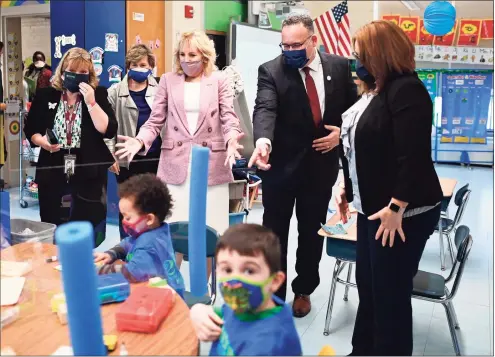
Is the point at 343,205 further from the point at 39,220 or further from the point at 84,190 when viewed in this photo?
the point at 39,220

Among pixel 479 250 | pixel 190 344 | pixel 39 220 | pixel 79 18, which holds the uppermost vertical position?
pixel 79 18

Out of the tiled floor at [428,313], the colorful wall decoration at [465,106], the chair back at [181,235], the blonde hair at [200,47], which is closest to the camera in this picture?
the chair back at [181,235]

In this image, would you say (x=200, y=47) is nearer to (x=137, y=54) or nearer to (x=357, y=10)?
(x=137, y=54)

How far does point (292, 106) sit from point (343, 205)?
68cm

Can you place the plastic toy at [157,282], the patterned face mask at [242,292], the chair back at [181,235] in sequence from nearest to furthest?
the patterned face mask at [242,292] < the plastic toy at [157,282] < the chair back at [181,235]

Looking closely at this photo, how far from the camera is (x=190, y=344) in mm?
1316

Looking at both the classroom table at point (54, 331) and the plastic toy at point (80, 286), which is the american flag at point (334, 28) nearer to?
the classroom table at point (54, 331)

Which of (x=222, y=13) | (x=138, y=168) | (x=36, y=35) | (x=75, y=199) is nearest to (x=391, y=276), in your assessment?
(x=138, y=168)

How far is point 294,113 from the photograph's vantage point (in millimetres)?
2699


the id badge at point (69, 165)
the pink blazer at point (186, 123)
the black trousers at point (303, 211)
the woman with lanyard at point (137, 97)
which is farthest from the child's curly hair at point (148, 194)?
the black trousers at point (303, 211)

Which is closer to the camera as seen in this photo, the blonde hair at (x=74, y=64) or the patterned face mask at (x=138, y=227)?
the patterned face mask at (x=138, y=227)

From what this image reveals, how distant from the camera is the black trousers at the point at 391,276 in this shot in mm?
1878

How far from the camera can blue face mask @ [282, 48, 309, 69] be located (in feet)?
8.38

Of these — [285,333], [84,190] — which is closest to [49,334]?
[285,333]
